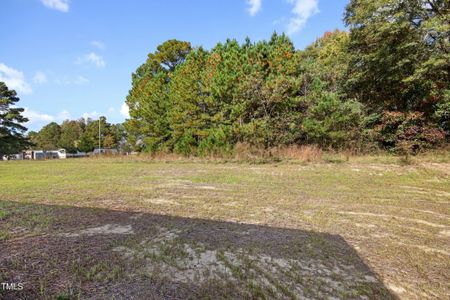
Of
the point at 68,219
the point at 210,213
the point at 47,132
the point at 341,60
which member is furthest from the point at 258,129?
the point at 47,132

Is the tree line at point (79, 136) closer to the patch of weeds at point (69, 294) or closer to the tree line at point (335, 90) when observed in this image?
the tree line at point (335, 90)

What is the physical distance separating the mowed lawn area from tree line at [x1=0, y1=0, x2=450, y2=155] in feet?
23.1

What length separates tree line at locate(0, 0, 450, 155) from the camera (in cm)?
997

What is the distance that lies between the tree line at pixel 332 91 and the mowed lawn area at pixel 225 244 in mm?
7039

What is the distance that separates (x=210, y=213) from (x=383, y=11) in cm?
1047

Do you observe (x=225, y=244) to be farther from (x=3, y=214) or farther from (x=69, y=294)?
(x=3, y=214)

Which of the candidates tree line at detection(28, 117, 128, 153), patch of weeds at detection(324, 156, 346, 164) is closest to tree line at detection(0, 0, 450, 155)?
patch of weeds at detection(324, 156, 346, 164)

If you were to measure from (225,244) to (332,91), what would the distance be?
12928 millimetres

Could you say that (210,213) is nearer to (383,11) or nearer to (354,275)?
(354,275)

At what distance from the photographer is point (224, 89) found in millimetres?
12828

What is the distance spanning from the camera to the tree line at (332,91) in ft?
32.7

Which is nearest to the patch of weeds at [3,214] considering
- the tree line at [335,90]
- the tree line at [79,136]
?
the tree line at [335,90]

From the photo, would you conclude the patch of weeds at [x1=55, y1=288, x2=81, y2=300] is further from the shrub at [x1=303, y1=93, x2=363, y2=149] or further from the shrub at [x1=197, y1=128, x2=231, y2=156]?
the shrub at [x1=303, y1=93, x2=363, y2=149]

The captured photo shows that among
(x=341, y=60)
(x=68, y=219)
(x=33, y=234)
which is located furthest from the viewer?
(x=341, y=60)
